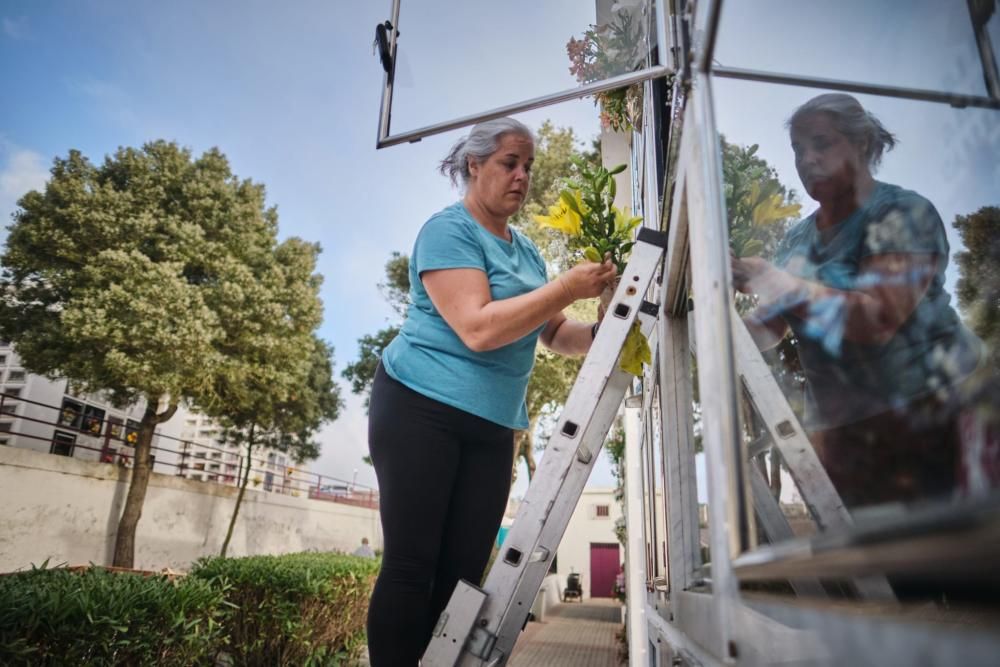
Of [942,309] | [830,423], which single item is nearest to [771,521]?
[830,423]

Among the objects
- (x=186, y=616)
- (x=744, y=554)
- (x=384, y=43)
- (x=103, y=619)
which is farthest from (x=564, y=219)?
(x=186, y=616)

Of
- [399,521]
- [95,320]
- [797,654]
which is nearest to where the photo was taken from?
[797,654]

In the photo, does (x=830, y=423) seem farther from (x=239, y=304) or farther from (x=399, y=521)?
(x=239, y=304)

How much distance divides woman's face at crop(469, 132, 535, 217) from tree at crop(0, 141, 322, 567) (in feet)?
38.4

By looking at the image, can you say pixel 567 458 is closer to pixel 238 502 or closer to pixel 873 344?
pixel 873 344

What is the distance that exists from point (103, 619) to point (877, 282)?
8.99 ft

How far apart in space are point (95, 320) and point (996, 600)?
44.0 feet

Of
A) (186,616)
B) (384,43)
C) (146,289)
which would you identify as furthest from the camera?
(146,289)

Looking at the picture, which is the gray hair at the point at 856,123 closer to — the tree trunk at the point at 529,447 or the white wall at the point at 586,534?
the tree trunk at the point at 529,447

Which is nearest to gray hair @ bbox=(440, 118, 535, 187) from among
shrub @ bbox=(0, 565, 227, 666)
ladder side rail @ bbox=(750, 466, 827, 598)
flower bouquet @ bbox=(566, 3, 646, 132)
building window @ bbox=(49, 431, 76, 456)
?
Answer: flower bouquet @ bbox=(566, 3, 646, 132)

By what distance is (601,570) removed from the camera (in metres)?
28.0

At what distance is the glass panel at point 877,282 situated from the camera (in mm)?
528

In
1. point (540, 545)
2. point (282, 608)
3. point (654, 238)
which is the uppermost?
point (654, 238)

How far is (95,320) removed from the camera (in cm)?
1111
